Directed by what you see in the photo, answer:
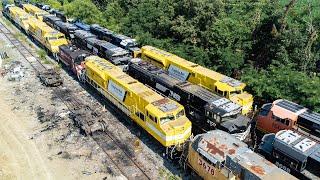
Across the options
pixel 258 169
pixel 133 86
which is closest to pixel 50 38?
pixel 133 86

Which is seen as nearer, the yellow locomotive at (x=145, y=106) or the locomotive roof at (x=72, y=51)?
the yellow locomotive at (x=145, y=106)

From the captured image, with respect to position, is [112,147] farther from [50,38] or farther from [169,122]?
[50,38]

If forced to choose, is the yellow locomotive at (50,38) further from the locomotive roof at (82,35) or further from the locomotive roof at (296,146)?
the locomotive roof at (296,146)

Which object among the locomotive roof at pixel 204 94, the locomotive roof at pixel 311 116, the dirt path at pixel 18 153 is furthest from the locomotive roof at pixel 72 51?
the locomotive roof at pixel 311 116

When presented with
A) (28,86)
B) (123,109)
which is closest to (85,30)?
(28,86)

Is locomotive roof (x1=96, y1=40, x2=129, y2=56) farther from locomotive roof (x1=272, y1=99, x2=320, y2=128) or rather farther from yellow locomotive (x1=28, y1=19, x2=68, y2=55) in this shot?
locomotive roof (x1=272, y1=99, x2=320, y2=128)

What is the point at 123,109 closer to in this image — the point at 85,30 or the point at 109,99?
the point at 109,99
